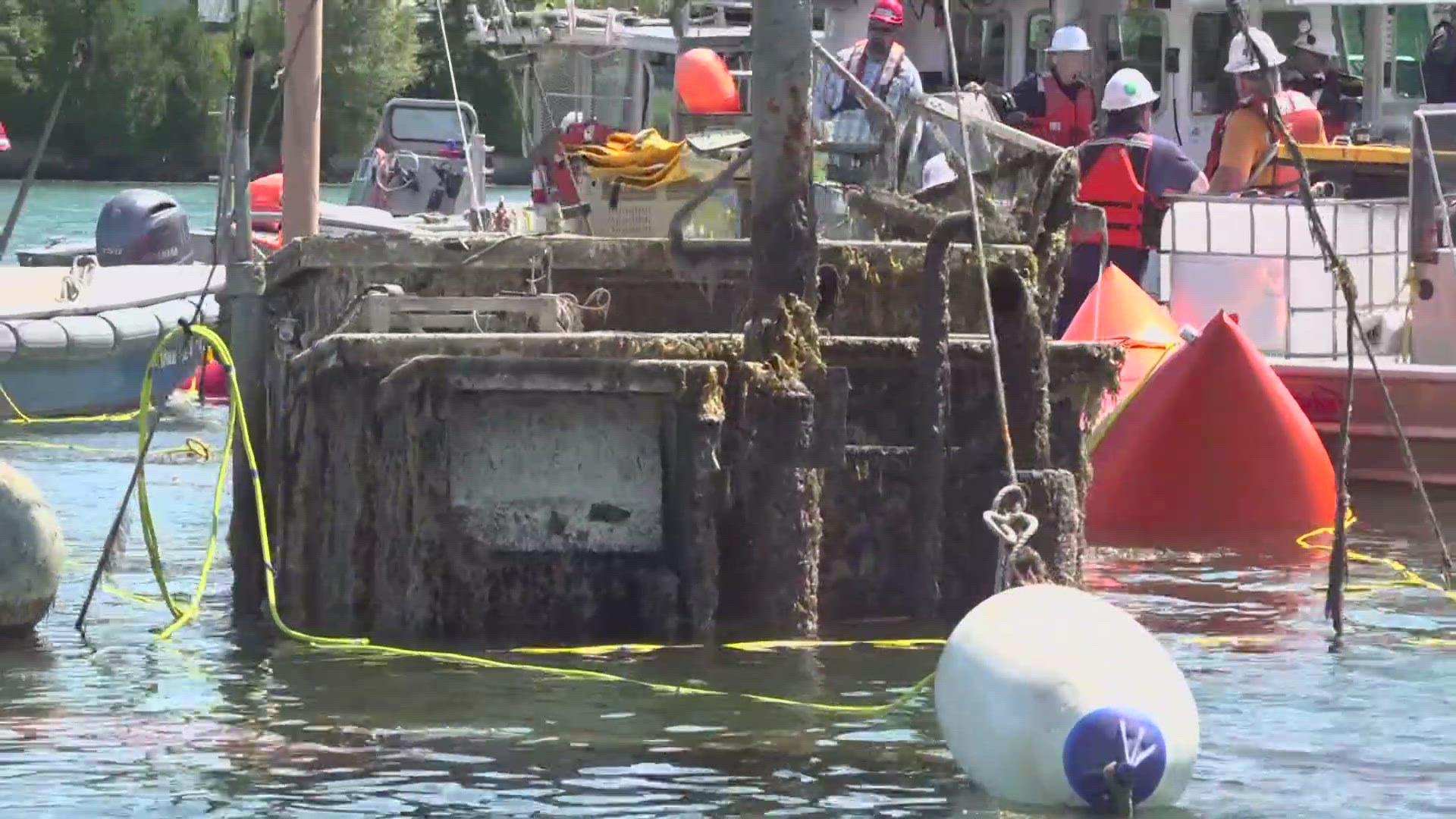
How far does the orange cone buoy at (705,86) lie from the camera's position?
806 inches

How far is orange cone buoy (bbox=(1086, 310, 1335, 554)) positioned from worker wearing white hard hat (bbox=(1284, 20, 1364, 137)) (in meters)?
5.69

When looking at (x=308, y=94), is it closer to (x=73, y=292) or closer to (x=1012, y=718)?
(x=1012, y=718)

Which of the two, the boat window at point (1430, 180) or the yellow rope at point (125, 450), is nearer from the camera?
the boat window at point (1430, 180)

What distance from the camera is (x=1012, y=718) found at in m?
7.16


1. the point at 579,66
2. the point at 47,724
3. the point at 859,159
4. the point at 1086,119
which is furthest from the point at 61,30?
the point at 47,724

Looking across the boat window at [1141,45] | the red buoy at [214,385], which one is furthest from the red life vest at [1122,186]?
the red buoy at [214,385]

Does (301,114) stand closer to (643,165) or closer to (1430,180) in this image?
(643,165)

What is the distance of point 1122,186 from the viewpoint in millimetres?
16078

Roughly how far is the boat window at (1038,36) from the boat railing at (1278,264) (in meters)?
4.88

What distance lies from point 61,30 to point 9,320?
152ft

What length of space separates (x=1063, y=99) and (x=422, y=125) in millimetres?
15913

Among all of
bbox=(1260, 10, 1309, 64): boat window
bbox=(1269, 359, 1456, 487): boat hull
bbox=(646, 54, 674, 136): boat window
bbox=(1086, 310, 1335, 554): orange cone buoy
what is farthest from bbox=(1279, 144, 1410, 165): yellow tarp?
bbox=(646, 54, 674, 136): boat window

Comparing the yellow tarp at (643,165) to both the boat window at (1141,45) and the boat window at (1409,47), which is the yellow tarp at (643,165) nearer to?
the boat window at (1409,47)

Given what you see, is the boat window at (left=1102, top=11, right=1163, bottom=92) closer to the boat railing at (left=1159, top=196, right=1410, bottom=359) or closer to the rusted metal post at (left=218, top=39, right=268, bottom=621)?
the boat railing at (left=1159, top=196, right=1410, bottom=359)
